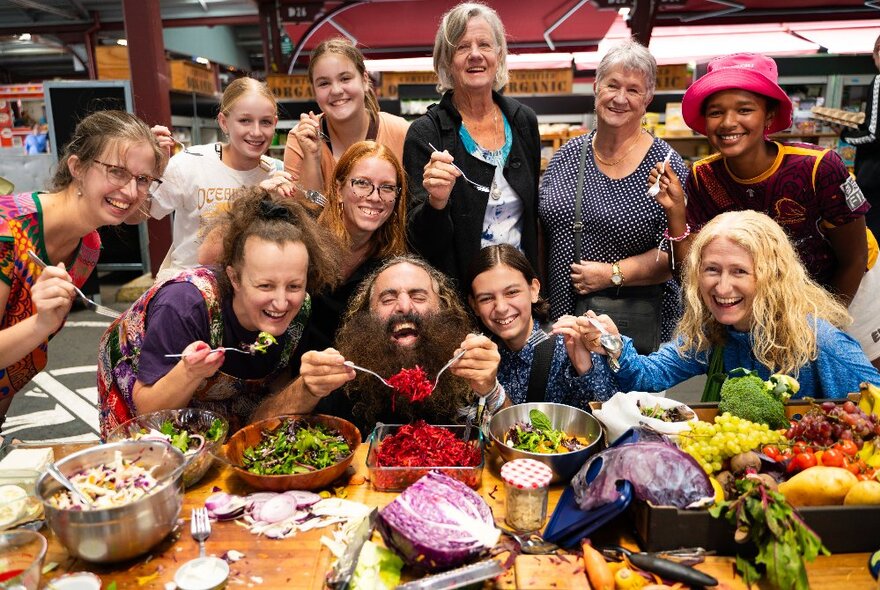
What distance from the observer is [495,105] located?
334 centimetres

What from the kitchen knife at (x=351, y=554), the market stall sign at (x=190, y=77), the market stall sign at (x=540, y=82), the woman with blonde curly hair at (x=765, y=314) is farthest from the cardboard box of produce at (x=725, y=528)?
the market stall sign at (x=190, y=77)

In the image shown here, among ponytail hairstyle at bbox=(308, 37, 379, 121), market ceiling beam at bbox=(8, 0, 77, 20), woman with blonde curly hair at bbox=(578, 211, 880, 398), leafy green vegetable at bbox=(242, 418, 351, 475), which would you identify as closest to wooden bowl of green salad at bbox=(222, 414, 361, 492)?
leafy green vegetable at bbox=(242, 418, 351, 475)

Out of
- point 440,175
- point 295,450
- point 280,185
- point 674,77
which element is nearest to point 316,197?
point 280,185

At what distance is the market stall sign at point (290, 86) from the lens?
9.24 m

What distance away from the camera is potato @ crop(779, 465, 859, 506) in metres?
1.60

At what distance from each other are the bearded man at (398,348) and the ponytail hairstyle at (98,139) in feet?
3.86

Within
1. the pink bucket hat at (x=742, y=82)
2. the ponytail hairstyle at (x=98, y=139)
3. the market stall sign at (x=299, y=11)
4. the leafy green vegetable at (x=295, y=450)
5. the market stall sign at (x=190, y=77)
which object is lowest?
the leafy green vegetable at (x=295, y=450)

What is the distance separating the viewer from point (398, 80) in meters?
9.58

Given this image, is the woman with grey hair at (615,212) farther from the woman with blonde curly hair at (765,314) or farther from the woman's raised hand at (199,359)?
the woman's raised hand at (199,359)

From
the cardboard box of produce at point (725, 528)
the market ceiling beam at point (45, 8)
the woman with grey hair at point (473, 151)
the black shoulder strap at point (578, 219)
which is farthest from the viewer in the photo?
the market ceiling beam at point (45, 8)

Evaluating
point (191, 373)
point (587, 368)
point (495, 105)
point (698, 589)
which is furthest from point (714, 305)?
point (191, 373)

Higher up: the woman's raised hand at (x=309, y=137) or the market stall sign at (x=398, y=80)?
the market stall sign at (x=398, y=80)

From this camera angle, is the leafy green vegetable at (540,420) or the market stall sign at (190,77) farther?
the market stall sign at (190,77)

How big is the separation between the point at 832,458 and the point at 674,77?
8.66 m
